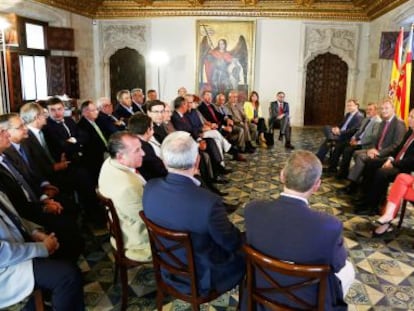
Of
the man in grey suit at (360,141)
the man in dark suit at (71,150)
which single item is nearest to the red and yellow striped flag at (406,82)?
the man in grey suit at (360,141)

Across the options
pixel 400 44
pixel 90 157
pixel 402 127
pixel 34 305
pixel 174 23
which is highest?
pixel 174 23

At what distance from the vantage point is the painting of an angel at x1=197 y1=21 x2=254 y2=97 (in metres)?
11.0

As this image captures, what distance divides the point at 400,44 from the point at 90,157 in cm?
587

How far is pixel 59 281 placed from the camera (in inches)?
84.3

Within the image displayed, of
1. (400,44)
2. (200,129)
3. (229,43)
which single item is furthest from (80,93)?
(400,44)

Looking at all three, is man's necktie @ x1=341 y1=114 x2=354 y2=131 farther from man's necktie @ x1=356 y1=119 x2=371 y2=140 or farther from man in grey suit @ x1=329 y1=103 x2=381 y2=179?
man's necktie @ x1=356 y1=119 x2=371 y2=140

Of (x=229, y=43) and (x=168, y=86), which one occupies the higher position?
(x=229, y=43)

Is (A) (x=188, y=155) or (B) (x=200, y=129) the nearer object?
(A) (x=188, y=155)

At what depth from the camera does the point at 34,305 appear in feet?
7.71

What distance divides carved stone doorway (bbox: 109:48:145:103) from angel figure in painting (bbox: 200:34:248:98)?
198cm

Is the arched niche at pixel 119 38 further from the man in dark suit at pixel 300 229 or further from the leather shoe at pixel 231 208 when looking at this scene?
the man in dark suit at pixel 300 229

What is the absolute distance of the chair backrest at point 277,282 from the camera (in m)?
1.65

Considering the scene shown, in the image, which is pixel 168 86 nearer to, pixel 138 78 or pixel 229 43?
pixel 138 78

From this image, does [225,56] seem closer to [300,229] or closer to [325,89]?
[325,89]
